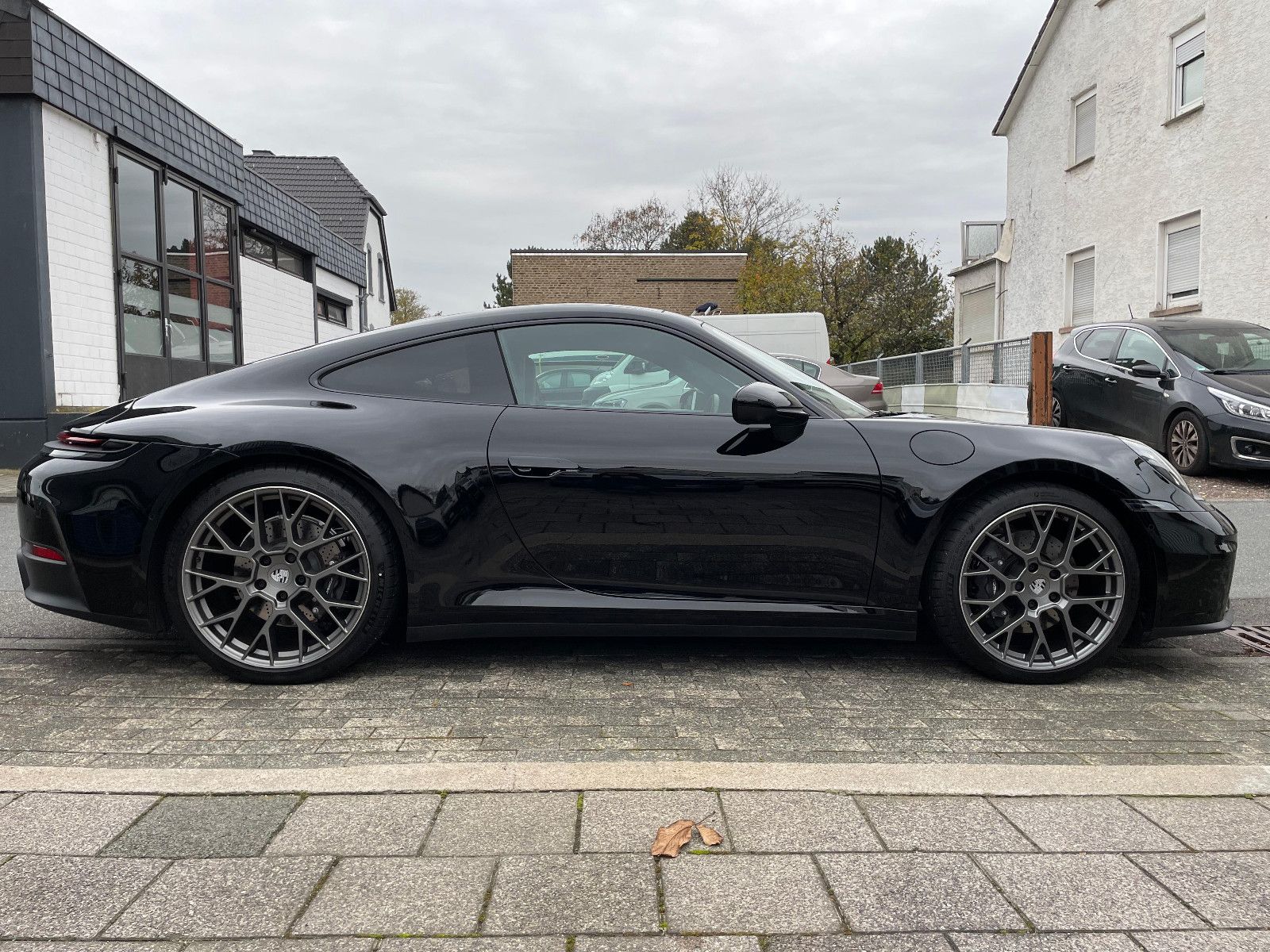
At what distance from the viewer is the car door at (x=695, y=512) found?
11.2 feet

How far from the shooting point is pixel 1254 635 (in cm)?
421

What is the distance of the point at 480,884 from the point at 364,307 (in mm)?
31943

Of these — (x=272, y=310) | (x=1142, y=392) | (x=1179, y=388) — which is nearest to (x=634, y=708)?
(x=1179, y=388)

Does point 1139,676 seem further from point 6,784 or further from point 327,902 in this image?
point 6,784

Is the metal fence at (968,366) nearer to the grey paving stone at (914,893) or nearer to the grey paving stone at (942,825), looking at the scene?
the grey paving stone at (942,825)

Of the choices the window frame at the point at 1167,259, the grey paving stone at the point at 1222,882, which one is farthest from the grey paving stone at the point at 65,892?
the window frame at the point at 1167,259

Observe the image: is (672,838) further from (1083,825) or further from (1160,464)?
(1160,464)

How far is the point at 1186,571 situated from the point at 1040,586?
19.8 inches

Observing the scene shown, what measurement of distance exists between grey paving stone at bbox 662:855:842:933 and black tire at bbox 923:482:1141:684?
5.08ft

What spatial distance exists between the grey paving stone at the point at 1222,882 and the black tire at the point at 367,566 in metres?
2.37

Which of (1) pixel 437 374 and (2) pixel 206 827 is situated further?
(1) pixel 437 374

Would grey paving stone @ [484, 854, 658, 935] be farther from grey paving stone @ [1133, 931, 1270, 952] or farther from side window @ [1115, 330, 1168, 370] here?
side window @ [1115, 330, 1168, 370]

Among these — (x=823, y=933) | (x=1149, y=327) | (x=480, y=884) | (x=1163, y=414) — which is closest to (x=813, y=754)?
(x=823, y=933)

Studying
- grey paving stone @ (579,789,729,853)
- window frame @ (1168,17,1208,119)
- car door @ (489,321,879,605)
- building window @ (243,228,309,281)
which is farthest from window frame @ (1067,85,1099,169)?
grey paving stone @ (579,789,729,853)
